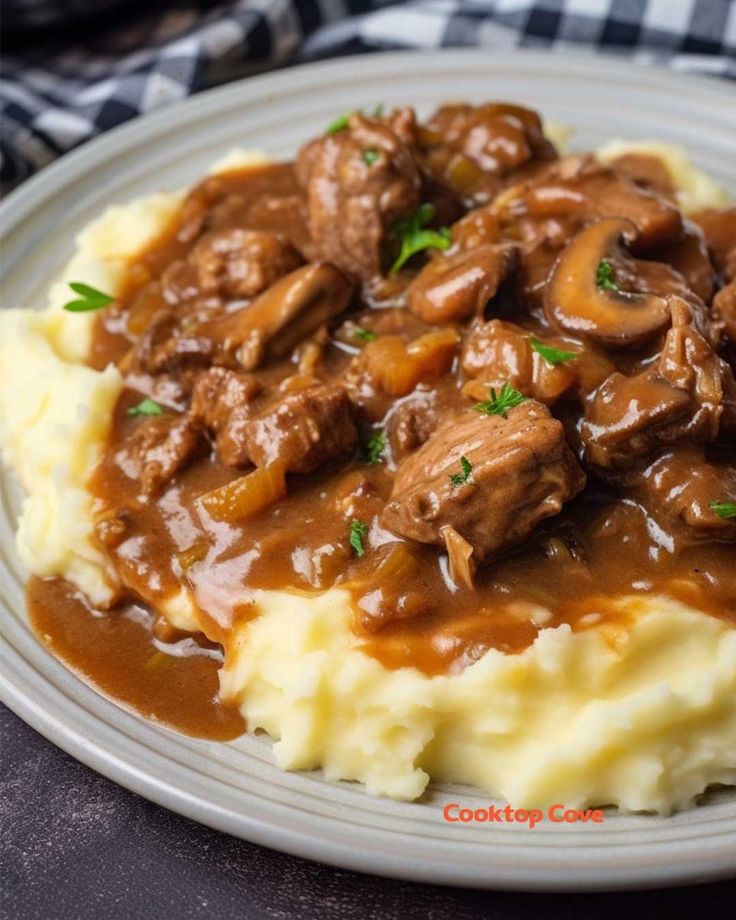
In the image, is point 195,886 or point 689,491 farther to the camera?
point 689,491

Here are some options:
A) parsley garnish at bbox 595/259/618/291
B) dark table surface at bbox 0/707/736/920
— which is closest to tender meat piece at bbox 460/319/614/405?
parsley garnish at bbox 595/259/618/291

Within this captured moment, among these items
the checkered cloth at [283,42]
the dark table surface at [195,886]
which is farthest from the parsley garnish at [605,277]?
the checkered cloth at [283,42]

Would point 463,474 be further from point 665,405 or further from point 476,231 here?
point 476,231

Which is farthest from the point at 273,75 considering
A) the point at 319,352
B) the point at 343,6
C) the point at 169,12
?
the point at 319,352

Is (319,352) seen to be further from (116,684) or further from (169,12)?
(169,12)

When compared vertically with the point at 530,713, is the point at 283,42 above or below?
above

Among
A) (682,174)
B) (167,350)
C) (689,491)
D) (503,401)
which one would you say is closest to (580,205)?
(682,174)
